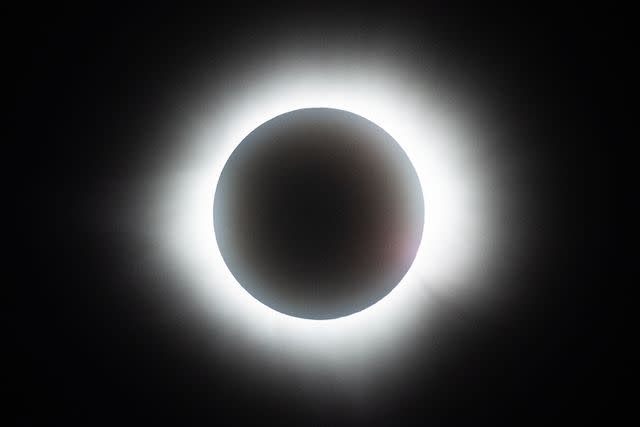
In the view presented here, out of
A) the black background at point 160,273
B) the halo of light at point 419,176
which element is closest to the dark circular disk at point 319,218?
the halo of light at point 419,176

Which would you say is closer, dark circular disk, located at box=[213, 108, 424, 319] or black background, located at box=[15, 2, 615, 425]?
dark circular disk, located at box=[213, 108, 424, 319]

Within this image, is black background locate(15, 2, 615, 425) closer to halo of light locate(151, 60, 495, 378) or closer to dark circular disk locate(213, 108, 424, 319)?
halo of light locate(151, 60, 495, 378)

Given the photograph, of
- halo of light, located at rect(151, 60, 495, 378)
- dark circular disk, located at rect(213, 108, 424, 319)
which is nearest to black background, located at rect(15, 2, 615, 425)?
halo of light, located at rect(151, 60, 495, 378)

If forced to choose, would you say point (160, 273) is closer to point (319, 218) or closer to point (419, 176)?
point (319, 218)

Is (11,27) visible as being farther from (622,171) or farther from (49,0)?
(622,171)

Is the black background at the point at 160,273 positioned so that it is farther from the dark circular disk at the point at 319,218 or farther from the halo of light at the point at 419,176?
the dark circular disk at the point at 319,218

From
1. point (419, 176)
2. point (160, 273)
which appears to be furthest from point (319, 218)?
point (160, 273)
